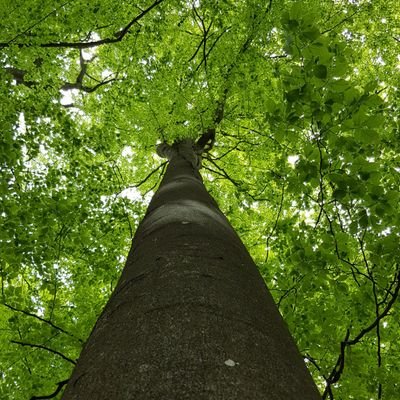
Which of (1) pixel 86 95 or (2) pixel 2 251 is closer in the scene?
(2) pixel 2 251

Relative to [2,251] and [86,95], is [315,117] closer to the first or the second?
[2,251]

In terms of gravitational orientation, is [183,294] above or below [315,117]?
below

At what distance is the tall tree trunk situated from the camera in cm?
83

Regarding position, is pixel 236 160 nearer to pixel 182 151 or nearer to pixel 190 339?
pixel 182 151

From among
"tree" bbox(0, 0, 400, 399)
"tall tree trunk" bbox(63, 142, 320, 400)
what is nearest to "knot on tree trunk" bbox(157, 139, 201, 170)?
"tree" bbox(0, 0, 400, 399)

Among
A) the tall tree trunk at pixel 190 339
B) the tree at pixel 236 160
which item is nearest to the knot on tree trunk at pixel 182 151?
the tree at pixel 236 160

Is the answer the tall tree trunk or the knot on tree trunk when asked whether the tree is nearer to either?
the knot on tree trunk

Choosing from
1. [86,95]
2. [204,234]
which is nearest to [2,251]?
[204,234]

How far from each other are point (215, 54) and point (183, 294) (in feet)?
21.5

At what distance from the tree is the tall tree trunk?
1.38 metres

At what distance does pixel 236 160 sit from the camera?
10539mm

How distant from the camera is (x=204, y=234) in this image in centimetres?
197

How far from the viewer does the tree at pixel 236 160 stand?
2.63m

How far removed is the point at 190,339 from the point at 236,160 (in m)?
9.73
